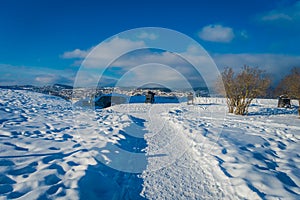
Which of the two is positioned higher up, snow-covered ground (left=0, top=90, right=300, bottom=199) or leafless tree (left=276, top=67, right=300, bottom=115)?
leafless tree (left=276, top=67, right=300, bottom=115)

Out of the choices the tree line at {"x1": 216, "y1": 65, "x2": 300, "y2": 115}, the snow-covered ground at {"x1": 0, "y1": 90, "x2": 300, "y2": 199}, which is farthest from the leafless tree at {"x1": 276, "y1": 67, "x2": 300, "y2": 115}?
the snow-covered ground at {"x1": 0, "y1": 90, "x2": 300, "y2": 199}

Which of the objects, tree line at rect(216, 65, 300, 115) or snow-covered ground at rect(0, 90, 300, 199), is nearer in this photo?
snow-covered ground at rect(0, 90, 300, 199)

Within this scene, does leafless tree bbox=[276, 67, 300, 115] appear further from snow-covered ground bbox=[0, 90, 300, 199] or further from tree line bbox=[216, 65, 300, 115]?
snow-covered ground bbox=[0, 90, 300, 199]

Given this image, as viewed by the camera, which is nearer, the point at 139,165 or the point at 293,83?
the point at 139,165

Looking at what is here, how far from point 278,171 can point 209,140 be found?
93.6 inches

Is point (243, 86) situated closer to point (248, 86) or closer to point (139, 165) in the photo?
point (248, 86)

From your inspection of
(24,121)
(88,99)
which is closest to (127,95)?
(88,99)

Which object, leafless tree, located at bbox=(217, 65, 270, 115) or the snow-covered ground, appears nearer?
the snow-covered ground

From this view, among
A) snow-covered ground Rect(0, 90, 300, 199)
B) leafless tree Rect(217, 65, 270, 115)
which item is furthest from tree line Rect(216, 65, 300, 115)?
snow-covered ground Rect(0, 90, 300, 199)

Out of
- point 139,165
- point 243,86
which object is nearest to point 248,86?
point 243,86

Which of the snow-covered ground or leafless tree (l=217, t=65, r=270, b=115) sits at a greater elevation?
leafless tree (l=217, t=65, r=270, b=115)

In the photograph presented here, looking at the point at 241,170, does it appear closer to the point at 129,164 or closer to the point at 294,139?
the point at 129,164

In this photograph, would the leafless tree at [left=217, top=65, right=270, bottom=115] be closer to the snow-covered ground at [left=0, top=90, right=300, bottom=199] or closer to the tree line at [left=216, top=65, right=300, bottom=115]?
the tree line at [left=216, top=65, right=300, bottom=115]

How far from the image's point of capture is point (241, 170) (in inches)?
154
